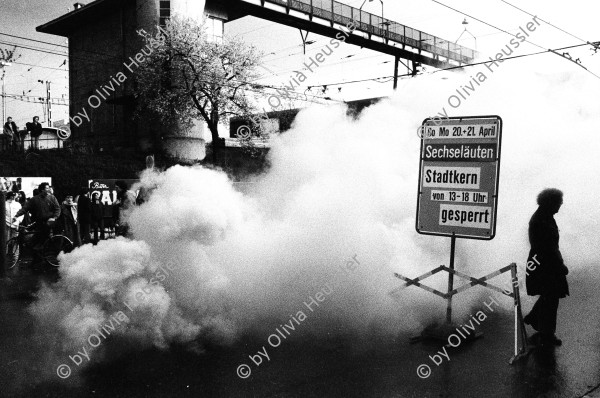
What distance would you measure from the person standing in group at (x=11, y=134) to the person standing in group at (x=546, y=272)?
25.2 meters

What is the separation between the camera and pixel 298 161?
7.22m

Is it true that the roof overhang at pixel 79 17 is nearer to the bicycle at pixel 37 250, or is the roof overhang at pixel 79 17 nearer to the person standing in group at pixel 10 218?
the person standing in group at pixel 10 218

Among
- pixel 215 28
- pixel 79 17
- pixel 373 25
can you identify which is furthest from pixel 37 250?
pixel 79 17

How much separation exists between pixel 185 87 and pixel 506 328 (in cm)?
2815

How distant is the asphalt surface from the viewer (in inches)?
176

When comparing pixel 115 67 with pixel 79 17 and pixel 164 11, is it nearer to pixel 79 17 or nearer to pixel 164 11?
pixel 79 17

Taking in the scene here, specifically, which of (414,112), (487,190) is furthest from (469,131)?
(414,112)

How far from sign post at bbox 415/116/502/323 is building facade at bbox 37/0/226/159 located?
95.4 feet

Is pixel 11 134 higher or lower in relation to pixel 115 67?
lower

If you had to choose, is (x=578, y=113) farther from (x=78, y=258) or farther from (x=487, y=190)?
(x=78, y=258)

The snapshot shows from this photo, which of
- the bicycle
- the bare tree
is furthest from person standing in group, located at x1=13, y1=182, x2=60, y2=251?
the bare tree

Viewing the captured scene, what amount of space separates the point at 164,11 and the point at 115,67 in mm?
6195

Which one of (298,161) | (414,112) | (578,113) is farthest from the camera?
(578,113)

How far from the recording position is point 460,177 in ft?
20.2
